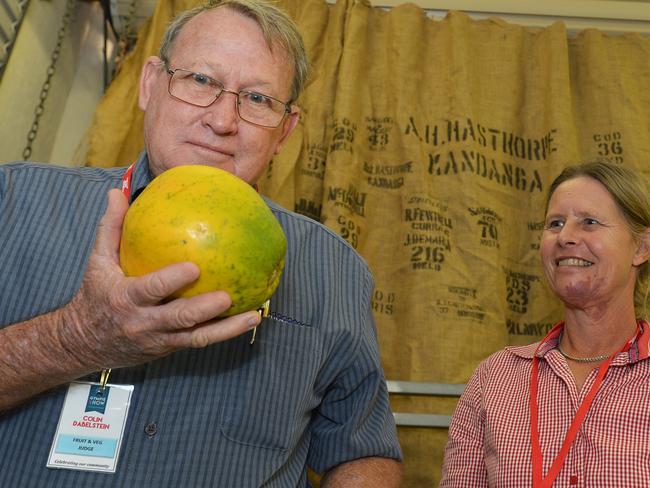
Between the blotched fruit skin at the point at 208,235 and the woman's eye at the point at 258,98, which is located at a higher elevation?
the woman's eye at the point at 258,98

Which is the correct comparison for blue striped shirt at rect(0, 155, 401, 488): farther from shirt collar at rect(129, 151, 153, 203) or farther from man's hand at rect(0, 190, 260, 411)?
man's hand at rect(0, 190, 260, 411)

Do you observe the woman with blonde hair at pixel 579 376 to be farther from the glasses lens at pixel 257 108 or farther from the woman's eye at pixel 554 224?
the glasses lens at pixel 257 108

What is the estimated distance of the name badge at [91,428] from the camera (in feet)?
3.45

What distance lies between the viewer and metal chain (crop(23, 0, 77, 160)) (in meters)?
2.44

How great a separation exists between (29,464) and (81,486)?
87 millimetres

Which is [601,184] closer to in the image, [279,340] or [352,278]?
[352,278]

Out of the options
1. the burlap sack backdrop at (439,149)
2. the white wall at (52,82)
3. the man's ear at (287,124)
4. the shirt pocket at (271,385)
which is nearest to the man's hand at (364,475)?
the shirt pocket at (271,385)

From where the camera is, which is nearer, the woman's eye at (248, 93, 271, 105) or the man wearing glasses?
the man wearing glasses

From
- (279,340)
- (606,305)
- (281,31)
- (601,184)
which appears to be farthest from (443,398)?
(281,31)

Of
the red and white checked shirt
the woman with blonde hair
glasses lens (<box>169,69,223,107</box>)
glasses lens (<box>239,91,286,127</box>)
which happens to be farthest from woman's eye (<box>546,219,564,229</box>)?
glasses lens (<box>169,69,223,107</box>)

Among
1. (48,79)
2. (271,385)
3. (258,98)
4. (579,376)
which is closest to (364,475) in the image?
(271,385)

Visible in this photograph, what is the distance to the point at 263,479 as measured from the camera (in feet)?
3.76

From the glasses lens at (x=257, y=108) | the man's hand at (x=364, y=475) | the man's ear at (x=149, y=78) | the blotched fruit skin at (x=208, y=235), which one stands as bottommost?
the man's hand at (x=364, y=475)

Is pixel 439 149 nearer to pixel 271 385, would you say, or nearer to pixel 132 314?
pixel 271 385
